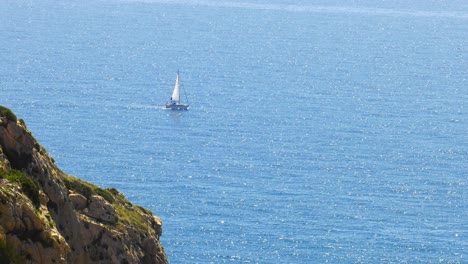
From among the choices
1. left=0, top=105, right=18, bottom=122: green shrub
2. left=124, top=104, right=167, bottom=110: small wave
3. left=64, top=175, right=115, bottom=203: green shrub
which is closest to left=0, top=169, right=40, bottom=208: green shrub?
left=0, top=105, right=18, bottom=122: green shrub

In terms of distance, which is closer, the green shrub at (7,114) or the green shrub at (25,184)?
the green shrub at (25,184)

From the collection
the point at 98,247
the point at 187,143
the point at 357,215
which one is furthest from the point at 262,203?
the point at 98,247

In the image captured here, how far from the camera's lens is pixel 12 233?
74.3ft

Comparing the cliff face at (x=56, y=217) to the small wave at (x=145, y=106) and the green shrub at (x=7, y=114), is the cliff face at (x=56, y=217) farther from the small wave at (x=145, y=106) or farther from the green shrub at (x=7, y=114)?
the small wave at (x=145, y=106)

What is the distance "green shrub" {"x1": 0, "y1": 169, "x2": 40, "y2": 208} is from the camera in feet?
79.8

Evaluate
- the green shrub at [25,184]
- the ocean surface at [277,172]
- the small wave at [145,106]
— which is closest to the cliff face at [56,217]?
the green shrub at [25,184]

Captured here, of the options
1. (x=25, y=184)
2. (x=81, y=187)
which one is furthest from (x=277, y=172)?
(x=25, y=184)

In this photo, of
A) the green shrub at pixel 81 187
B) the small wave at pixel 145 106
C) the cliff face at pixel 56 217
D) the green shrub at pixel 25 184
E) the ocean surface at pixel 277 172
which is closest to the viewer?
the cliff face at pixel 56 217

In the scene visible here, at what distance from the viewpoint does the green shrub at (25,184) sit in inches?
957

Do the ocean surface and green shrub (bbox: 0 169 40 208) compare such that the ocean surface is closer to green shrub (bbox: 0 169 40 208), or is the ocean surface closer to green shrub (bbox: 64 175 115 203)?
green shrub (bbox: 64 175 115 203)

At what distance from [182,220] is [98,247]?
93.5 metres

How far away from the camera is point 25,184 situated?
24.5 meters

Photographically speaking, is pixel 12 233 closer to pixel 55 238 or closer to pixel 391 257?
pixel 55 238

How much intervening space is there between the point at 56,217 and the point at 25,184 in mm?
2454
